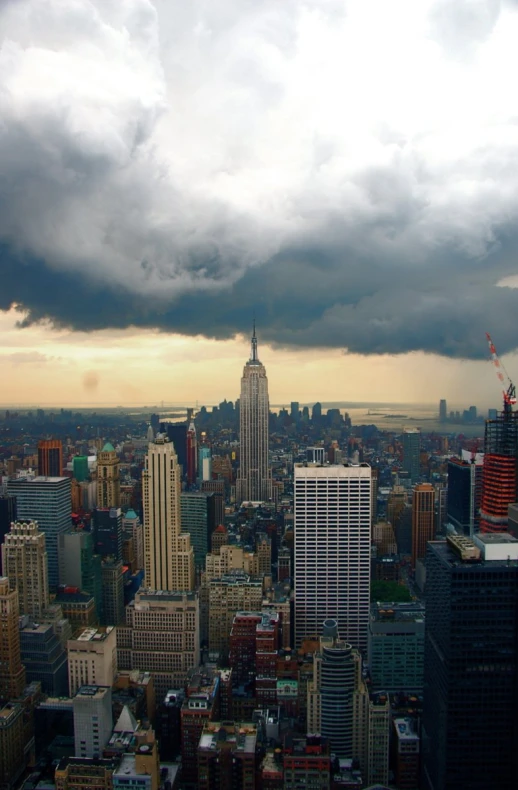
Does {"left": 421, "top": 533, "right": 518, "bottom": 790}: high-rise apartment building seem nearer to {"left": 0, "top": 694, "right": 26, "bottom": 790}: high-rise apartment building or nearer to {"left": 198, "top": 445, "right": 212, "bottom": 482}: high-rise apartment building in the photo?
{"left": 0, "top": 694, "right": 26, "bottom": 790}: high-rise apartment building

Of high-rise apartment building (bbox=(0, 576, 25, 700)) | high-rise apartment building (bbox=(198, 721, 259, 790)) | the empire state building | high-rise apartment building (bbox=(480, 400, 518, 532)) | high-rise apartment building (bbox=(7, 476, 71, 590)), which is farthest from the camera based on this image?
the empire state building

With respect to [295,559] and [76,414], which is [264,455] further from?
[76,414]

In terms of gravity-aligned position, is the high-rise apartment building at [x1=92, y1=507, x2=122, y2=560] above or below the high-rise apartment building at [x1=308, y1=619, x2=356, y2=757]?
above

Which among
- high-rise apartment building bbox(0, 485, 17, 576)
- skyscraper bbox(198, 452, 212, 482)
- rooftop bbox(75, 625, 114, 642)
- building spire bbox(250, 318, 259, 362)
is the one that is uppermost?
building spire bbox(250, 318, 259, 362)

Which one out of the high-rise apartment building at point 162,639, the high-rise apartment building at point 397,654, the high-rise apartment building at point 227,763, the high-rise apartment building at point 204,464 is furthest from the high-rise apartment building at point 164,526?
the high-rise apartment building at point 227,763

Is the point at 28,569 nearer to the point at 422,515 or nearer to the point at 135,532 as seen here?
the point at 135,532

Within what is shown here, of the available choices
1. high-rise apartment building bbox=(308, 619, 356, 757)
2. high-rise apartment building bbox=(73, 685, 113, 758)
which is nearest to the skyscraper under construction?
high-rise apartment building bbox=(308, 619, 356, 757)

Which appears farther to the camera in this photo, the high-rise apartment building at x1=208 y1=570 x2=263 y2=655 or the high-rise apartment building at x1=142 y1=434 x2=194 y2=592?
the high-rise apartment building at x1=142 y1=434 x2=194 y2=592
